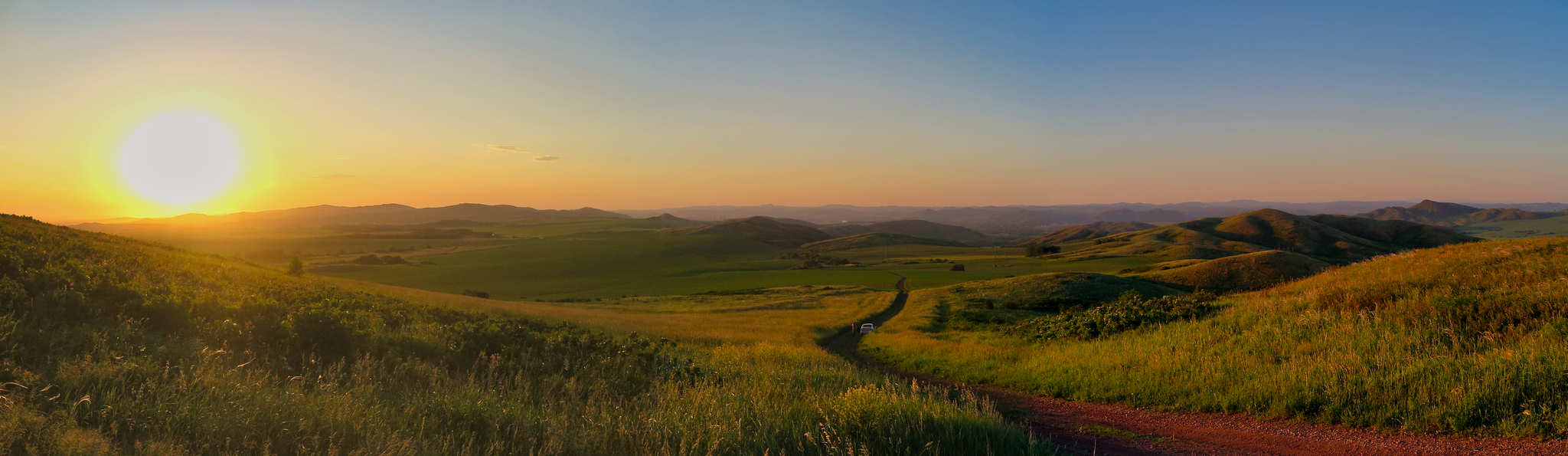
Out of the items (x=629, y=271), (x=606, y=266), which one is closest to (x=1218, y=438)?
(x=629, y=271)

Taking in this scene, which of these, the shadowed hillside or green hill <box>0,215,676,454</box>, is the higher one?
green hill <box>0,215,676,454</box>

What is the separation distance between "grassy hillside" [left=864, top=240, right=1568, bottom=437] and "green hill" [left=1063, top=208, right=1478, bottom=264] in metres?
125

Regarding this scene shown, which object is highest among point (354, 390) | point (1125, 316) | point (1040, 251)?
point (354, 390)

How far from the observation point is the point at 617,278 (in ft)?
386

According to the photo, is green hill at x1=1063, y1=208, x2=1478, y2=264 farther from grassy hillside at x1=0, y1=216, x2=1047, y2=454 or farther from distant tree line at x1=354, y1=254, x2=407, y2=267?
distant tree line at x1=354, y1=254, x2=407, y2=267

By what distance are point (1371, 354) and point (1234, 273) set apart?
7477cm

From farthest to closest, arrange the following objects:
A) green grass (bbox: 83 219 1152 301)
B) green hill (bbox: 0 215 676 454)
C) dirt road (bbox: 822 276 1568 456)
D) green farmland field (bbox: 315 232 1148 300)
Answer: green grass (bbox: 83 219 1152 301) → green farmland field (bbox: 315 232 1148 300) → dirt road (bbox: 822 276 1568 456) → green hill (bbox: 0 215 676 454)

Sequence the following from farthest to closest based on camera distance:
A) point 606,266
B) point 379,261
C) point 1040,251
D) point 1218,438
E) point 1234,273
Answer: point 1040,251, point 606,266, point 379,261, point 1234,273, point 1218,438

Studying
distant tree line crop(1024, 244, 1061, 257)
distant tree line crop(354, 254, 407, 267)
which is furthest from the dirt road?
distant tree line crop(1024, 244, 1061, 257)

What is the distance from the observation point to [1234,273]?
71750mm

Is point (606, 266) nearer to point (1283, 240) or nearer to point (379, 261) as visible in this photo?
point (379, 261)

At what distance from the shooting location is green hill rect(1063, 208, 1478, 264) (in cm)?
13800

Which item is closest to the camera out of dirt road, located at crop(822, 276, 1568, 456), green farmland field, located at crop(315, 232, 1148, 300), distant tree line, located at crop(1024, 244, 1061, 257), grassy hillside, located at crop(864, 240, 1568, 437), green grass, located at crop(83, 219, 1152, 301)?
dirt road, located at crop(822, 276, 1568, 456)

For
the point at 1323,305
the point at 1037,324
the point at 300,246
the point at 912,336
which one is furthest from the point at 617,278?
the point at 1323,305
